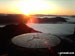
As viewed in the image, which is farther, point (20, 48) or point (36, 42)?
point (36, 42)

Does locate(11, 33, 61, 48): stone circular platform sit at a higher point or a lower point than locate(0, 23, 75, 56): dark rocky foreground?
higher

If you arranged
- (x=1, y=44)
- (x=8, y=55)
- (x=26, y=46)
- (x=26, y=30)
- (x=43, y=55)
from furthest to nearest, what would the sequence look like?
(x=26, y=30) < (x=1, y=44) < (x=8, y=55) < (x=43, y=55) < (x=26, y=46)

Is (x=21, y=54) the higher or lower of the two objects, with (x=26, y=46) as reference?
lower

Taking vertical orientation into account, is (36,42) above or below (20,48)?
above

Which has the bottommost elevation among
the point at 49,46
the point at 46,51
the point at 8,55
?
the point at 8,55

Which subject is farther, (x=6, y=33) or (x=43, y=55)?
(x=6, y=33)

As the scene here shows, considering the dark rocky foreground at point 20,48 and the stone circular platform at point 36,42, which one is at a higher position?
the stone circular platform at point 36,42

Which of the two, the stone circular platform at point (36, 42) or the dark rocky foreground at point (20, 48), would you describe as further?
the dark rocky foreground at point (20, 48)

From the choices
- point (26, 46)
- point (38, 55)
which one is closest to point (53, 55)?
point (38, 55)

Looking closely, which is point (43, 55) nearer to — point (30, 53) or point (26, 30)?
point (30, 53)

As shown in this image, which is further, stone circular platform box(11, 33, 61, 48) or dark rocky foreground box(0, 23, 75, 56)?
dark rocky foreground box(0, 23, 75, 56)

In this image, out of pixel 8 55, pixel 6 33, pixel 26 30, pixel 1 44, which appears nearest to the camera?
pixel 8 55
